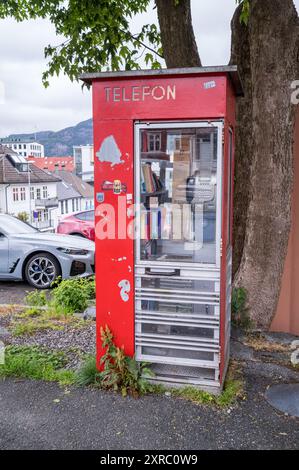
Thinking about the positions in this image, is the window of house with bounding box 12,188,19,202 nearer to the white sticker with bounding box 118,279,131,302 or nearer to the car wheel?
the car wheel

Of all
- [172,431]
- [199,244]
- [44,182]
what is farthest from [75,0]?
[44,182]

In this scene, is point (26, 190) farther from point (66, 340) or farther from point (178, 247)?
point (178, 247)

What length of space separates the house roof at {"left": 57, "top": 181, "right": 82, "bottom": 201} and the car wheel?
46.3m

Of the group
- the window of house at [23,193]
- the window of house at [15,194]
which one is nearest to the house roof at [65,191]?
the window of house at [23,193]

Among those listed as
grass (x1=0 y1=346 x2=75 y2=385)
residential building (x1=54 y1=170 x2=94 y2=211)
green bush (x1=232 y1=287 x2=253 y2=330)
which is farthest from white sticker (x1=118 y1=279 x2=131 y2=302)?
residential building (x1=54 y1=170 x2=94 y2=211)

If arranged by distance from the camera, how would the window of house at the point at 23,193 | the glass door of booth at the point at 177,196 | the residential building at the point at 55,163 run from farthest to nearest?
the residential building at the point at 55,163 → the window of house at the point at 23,193 → the glass door of booth at the point at 177,196

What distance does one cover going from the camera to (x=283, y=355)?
461cm

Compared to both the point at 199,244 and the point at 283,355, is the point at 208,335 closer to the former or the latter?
the point at 199,244

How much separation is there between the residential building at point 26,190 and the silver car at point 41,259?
33493 millimetres

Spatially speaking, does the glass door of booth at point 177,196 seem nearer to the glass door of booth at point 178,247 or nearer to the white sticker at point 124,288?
the glass door of booth at point 178,247

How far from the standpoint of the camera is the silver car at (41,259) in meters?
7.95

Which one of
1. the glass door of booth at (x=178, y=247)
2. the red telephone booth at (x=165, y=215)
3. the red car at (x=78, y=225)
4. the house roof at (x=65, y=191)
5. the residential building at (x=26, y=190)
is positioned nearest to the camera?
the red telephone booth at (x=165, y=215)

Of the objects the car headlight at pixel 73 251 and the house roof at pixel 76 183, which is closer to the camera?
the car headlight at pixel 73 251
